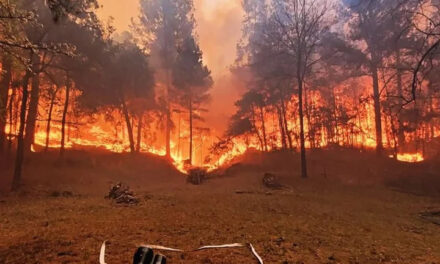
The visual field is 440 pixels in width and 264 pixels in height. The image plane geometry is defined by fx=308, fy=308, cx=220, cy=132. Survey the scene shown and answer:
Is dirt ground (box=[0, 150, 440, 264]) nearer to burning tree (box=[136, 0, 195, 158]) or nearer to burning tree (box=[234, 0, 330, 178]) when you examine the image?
burning tree (box=[234, 0, 330, 178])

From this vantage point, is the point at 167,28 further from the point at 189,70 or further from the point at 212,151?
the point at 212,151

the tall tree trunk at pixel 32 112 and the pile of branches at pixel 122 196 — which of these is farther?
the tall tree trunk at pixel 32 112

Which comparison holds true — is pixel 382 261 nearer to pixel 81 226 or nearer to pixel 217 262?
pixel 217 262

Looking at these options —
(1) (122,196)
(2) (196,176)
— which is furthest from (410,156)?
(1) (122,196)

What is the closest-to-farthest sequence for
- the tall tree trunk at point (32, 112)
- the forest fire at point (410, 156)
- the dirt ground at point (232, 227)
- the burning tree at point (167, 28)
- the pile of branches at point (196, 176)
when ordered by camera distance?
1. the dirt ground at point (232, 227)
2. the pile of branches at point (196, 176)
3. the tall tree trunk at point (32, 112)
4. the forest fire at point (410, 156)
5. the burning tree at point (167, 28)

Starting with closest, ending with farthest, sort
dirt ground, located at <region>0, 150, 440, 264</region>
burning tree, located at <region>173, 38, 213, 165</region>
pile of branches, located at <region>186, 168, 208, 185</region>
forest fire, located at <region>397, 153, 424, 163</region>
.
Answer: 1. dirt ground, located at <region>0, 150, 440, 264</region>
2. pile of branches, located at <region>186, 168, 208, 185</region>
3. forest fire, located at <region>397, 153, 424, 163</region>
4. burning tree, located at <region>173, 38, 213, 165</region>

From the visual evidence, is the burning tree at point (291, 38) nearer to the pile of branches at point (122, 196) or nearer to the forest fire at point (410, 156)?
the forest fire at point (410, 156)

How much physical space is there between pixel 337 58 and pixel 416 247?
82.5 feet

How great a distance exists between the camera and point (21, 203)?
1438cm

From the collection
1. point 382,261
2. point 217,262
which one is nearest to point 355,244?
point 382,261

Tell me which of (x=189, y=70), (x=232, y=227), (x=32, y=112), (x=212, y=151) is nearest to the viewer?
(x=232, y=227)

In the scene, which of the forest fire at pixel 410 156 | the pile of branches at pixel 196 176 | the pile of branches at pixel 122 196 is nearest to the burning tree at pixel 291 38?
the pile of branches at pixel 196 176

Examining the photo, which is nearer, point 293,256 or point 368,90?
point 293,256

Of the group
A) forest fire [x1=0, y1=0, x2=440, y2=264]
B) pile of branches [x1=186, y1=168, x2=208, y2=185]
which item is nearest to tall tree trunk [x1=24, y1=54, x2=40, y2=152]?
forest fire [x1=0, y1=0, x2=440, y2=264]
